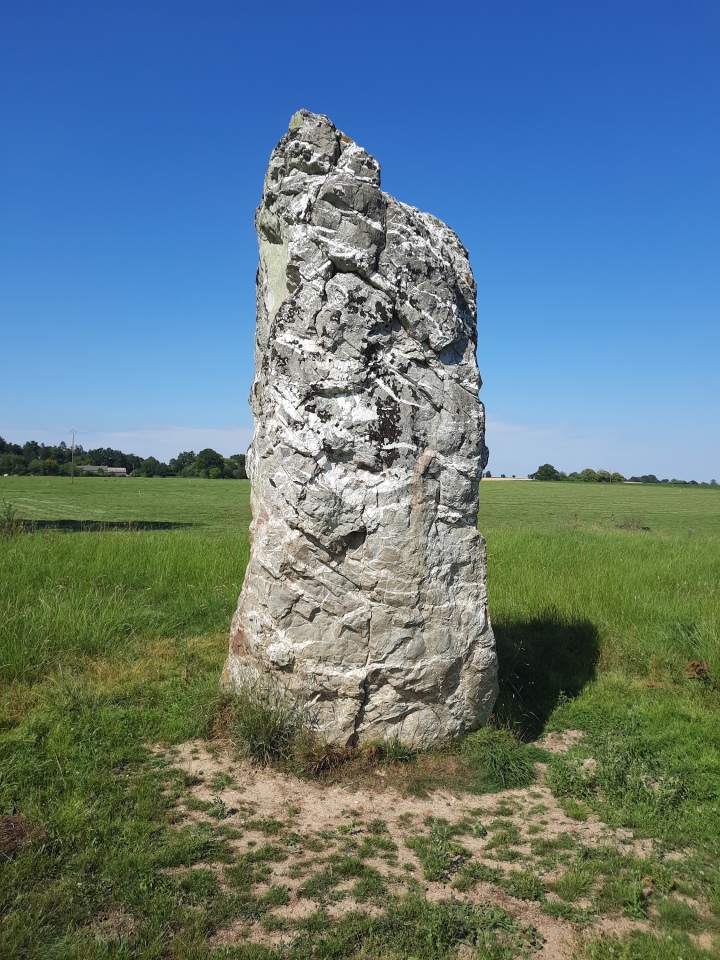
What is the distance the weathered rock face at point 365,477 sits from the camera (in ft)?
17.0

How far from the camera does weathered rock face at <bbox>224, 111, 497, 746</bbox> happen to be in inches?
203

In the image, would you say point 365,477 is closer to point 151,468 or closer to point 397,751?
point 397,751

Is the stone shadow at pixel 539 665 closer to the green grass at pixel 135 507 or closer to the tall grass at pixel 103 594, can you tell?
the tall grass at pixel 103 594

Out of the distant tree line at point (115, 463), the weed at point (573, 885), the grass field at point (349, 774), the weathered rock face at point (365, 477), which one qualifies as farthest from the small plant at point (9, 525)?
the distant tree line at point (115, 463)

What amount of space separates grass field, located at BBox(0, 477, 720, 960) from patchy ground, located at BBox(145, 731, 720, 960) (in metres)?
0.02

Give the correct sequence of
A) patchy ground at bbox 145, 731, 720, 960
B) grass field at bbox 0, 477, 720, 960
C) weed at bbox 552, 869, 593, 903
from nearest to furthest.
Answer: grass field at bbox 0, 477, 720, 960 → patchy ground at bbox 145, 731, 720, 960 → weed at bbox 552, 869, 593, 903

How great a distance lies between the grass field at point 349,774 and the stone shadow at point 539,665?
27 mm

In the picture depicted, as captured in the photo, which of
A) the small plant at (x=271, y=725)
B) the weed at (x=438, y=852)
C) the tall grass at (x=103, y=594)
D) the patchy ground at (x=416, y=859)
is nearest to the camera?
the patchy ground at (x=416, y=859)

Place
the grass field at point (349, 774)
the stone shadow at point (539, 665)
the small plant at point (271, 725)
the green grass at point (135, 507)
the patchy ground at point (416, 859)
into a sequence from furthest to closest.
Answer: the green grass at point (135, 507) < the stone shadow at point (539, 665) < the small plant at point (271, 725) < the patchy ground at point (416, 859) < the grass field at point (349, 774)

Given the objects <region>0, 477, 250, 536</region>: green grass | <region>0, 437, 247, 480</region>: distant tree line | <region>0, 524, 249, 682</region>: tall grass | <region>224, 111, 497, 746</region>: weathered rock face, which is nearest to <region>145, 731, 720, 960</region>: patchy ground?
<region>224, 111, 497, 746</region>: weathered rock face

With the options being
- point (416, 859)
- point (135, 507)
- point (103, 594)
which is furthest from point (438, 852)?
point (135, 507)

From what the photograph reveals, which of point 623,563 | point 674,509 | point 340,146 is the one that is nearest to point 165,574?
point 340,146

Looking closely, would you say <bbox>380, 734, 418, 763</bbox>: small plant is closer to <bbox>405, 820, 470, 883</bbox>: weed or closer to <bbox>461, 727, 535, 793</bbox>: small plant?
<bbox>461, 727, 535, 793</bbox>: small plant

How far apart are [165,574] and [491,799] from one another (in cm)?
582
